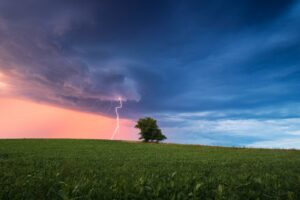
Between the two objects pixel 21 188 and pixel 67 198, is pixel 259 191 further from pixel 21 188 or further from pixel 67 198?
pixel 21 188

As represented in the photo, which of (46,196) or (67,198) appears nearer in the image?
(67,198)

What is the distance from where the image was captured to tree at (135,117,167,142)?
7769cm

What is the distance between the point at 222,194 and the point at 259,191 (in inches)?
60.6

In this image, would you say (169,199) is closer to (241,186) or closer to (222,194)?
(222,194)

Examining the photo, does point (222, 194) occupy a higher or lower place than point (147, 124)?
lower

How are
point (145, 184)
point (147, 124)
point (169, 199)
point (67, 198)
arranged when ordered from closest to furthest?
point (67, 198)
point (169, 199)
point (145, 184)
point (147, 124)

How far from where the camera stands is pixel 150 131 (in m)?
77.9

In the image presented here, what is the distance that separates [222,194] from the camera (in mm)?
7500

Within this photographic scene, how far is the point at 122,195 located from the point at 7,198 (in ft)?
9.68

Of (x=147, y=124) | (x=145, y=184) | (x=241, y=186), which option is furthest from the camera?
(x=147, y=124)

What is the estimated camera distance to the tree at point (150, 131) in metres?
77.7

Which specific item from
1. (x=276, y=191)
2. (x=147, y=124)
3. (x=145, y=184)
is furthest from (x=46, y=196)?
(x=147, y=124)

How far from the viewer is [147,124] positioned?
3081 inches

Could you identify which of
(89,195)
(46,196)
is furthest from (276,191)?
(46,196)
